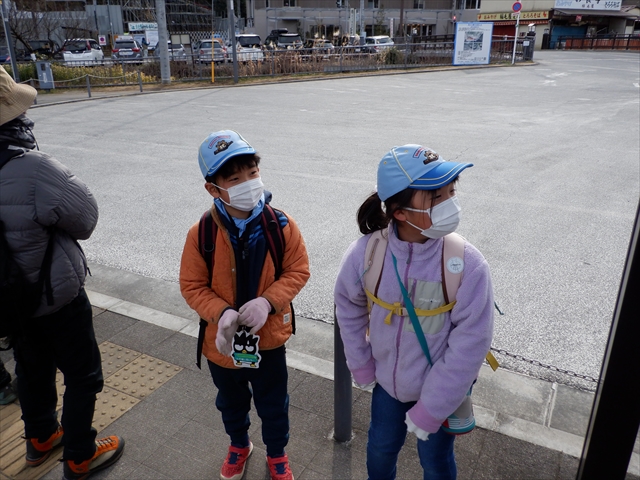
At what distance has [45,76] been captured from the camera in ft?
69.0

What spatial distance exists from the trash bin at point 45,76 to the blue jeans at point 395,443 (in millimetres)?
23030

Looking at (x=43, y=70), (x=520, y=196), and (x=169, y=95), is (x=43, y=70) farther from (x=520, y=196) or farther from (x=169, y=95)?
(x=520, y=196)

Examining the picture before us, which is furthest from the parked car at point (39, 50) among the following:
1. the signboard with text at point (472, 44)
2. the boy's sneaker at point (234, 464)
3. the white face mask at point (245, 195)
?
the boy's sneaker at point (234, 464)

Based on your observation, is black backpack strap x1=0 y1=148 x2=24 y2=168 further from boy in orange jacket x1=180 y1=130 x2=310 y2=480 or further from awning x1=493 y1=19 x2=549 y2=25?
awning x1=493 y1=19 x2=549 y2=25

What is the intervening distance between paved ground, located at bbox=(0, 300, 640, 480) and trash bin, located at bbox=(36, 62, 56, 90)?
21612mm

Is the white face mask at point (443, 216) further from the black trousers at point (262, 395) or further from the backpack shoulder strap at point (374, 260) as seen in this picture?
the black trousers at point (262, 395)

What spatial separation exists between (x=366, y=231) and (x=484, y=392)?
1.66 meters

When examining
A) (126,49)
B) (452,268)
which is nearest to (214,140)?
(452,268)

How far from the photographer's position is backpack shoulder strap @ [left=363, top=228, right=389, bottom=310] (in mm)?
2004

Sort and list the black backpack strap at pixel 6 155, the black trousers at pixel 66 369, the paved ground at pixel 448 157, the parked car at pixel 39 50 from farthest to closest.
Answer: the parked car at pixel 39 50 → the paved ground at pixel 448 157 → the black trousers at pixel 66 369 → the black backpack strap at pixel 6 155

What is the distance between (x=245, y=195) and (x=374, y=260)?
64 cm

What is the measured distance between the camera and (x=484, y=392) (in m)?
3.18

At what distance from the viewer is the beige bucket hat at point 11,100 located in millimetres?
2117

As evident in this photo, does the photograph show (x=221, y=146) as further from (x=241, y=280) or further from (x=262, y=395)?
(x=262, y=395)
